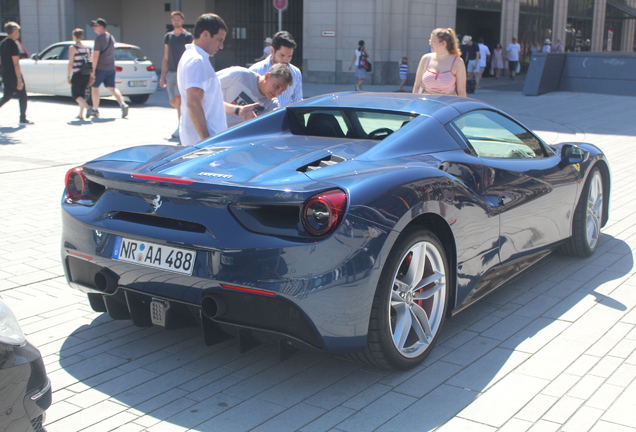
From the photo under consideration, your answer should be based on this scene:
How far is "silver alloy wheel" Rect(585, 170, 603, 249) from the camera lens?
5.52 m

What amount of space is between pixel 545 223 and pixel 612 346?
43.5 inches

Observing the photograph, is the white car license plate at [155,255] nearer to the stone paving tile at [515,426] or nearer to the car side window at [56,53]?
the stone paving tile at [515,426]

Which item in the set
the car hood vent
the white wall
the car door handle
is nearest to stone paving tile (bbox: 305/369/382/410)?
the car hood vent

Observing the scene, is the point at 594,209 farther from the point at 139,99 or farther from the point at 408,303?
the point at 139,99

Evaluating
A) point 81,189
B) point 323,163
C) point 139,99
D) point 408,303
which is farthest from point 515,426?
point 139,99

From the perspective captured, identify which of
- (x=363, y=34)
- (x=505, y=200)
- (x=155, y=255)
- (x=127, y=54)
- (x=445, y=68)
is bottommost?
(x=155, y=255)

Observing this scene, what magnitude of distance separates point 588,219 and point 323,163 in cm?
288

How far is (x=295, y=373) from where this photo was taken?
3.58 meters

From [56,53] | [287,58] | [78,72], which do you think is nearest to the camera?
[287,58]

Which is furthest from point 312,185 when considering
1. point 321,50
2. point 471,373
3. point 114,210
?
point 321,50

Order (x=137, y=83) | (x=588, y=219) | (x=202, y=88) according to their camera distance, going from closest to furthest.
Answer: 1. (x=202, y=88)
2. (x=588, y=219)
3. (x=137, y=83)

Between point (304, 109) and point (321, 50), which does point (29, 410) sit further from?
point (321, 50)

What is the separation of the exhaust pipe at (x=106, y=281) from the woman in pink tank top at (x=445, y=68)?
487 centimetres

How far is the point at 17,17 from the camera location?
109 ft
